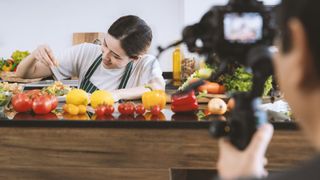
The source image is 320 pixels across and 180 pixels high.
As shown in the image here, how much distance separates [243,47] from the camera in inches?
39.9

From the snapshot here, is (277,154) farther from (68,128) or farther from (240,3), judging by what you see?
(240,3)

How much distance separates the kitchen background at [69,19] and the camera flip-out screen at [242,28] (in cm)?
523

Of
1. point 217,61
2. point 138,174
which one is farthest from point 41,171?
point 217,61

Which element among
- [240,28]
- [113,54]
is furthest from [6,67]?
[240,28]

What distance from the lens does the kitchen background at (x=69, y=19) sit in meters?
6.33

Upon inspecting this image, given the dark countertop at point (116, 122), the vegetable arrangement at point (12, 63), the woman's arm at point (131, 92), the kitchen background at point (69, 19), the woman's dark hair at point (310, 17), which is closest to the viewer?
the woman's dark hair at point (310, 17)

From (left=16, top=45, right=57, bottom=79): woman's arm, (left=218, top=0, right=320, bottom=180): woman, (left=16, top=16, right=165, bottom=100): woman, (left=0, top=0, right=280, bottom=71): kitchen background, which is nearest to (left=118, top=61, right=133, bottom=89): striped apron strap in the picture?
(left=16, top=16, right=165, bottom=100): woman

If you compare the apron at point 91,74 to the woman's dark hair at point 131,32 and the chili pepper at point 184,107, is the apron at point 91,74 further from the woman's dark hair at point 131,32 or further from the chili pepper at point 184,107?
the chili pepper at point 184,107

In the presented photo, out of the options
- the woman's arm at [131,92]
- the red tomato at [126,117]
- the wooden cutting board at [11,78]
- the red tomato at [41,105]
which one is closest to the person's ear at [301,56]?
the red tomato at [126,117]

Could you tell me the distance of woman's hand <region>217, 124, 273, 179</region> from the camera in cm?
102

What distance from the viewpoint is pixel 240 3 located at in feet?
3.42

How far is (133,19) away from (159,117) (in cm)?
92

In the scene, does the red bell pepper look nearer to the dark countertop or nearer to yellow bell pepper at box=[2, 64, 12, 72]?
the dark countertop

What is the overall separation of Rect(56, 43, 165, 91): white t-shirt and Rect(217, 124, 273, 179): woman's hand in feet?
8.48
